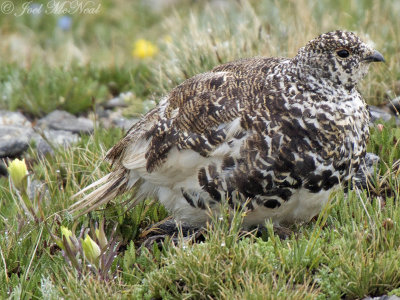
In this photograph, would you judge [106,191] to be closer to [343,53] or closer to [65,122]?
[343,53]

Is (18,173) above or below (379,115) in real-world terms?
above

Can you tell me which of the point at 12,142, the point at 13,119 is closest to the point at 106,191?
the point at 12,142

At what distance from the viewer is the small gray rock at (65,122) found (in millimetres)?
5723

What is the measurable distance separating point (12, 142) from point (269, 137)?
244 centimetres

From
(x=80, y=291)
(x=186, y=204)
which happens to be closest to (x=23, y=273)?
(x=80, y=291)

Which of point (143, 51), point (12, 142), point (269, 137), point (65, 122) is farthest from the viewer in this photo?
point (143, 51)

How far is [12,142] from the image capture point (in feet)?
17.4

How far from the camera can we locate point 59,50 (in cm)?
849

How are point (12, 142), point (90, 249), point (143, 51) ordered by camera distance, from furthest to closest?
point (143, 51)
point (12, 142)
point (90, 249)

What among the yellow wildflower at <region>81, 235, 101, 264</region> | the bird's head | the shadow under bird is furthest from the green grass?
the bird's head

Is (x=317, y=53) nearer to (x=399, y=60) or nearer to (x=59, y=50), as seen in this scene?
(x=399, y=60)

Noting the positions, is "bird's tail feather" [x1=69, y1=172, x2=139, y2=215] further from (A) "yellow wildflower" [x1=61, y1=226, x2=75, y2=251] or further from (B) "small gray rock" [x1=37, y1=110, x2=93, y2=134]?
(B) "small gray rock" [x1=37, y1=110, x2=93, y2=134]

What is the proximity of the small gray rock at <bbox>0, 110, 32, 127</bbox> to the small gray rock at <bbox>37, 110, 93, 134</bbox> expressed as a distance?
12cm

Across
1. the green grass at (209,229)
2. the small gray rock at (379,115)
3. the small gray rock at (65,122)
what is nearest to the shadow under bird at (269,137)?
the green grass at (209,229)
